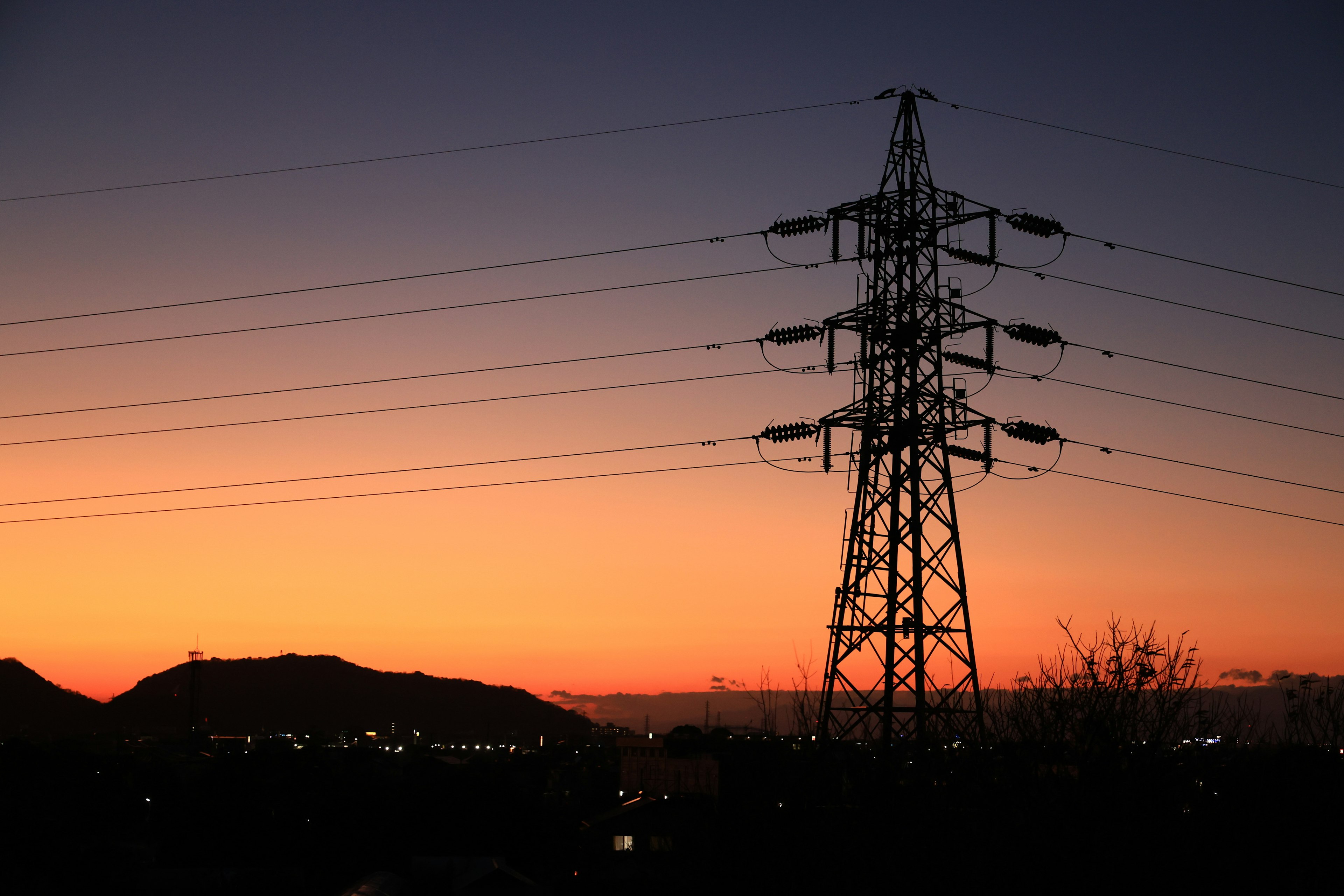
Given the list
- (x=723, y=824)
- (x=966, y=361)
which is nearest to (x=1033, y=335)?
(x=966, y=361)

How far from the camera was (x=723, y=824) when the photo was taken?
1814cm

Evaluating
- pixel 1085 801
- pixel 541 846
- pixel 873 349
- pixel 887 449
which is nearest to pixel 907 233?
pixel 873 349

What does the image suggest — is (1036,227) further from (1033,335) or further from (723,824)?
(723,824)

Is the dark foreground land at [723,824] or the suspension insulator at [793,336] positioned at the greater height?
the suspension insulator at [793,336]

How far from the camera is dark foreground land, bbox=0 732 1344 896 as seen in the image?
1609 cm

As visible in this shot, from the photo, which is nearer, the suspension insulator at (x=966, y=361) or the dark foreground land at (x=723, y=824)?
the dark foreground land at (x=723, y=824)

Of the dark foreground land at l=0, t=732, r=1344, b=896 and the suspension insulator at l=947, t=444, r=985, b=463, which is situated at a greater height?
the suspension insulator at l=947, t=444, r=985, b=463

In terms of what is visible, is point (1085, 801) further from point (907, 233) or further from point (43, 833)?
point (43, 833)

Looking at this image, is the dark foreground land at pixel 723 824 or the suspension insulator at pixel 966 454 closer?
the dark foreground land at pixel 723 824

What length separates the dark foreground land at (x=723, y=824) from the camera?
16.1 m

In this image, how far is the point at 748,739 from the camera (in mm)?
24078

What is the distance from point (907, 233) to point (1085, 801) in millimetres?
14501

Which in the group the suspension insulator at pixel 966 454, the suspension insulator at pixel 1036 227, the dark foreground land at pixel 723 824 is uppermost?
the suspension insulator at pixel 1036 227

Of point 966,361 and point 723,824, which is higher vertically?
point 966,361
